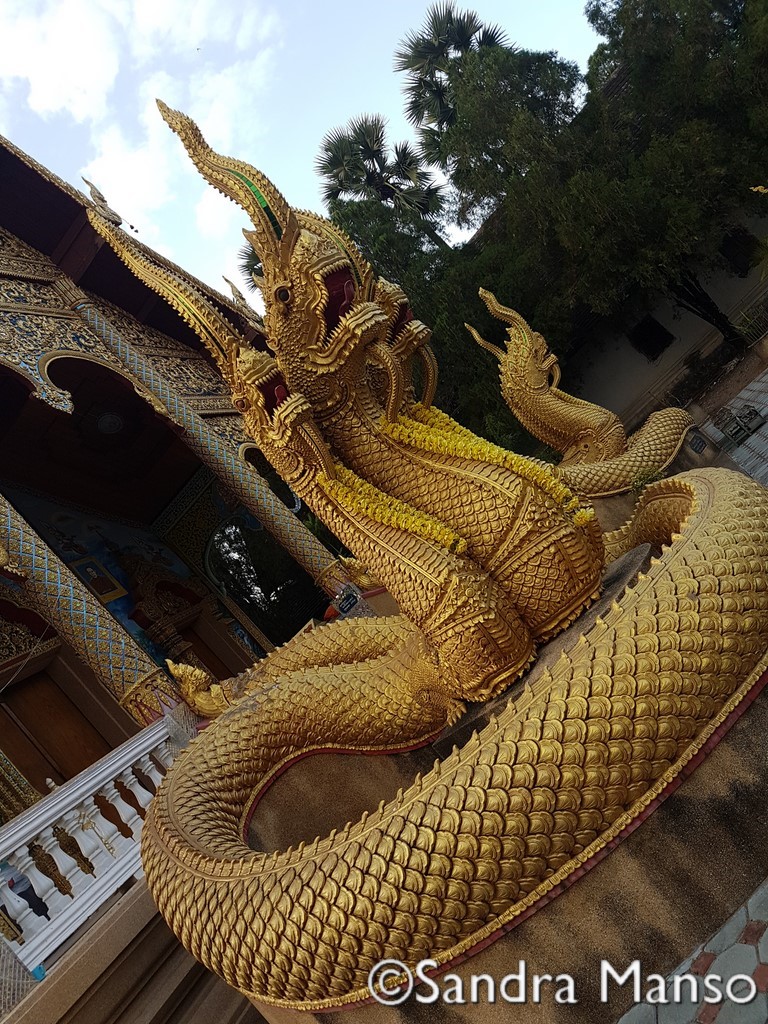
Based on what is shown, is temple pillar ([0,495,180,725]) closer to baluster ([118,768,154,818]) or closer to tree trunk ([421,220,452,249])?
baluster ([118,768,154,818])

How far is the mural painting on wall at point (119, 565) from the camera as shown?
918 centimetres

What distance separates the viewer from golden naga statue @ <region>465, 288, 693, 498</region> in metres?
6.64

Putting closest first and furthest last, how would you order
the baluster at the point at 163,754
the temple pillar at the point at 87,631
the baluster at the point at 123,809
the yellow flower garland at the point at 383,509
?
the yellow flower garland at the point at 383,509 → the baluster at the point at 123,809 → the baluster at the point at 163,754 → the temple pillar at the point at 87,631

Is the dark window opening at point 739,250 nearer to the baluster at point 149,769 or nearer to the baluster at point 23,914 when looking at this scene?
the baluster at point 149,769

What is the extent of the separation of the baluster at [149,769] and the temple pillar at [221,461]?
160 inches

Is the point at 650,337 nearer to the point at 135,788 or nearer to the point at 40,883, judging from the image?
the point at 135,788

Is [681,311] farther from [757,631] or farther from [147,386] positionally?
[757,631]

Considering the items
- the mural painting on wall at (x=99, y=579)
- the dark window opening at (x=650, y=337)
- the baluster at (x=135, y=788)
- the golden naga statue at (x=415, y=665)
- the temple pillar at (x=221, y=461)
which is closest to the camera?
the golden naga statue at (x=415, y=665)

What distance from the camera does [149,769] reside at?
158 inches

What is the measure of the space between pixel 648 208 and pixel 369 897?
13.1 m

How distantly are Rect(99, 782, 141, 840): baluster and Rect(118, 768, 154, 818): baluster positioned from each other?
11 cm

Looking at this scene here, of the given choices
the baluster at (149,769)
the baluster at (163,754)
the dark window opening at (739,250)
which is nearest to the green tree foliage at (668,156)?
the dark window opening at (739,250)

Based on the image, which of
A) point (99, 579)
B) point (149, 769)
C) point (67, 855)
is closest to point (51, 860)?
point (67, 855)

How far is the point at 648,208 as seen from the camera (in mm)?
12195
